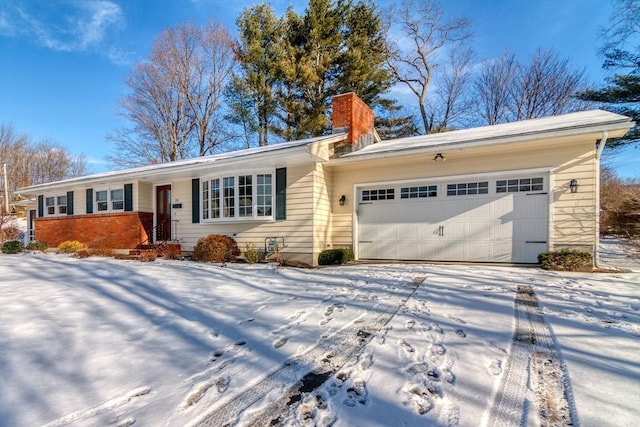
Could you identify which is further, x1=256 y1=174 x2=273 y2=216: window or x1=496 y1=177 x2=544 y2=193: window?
x1=256 y1=174 x2=273 y2=216: window

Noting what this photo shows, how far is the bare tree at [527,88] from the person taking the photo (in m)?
18.8

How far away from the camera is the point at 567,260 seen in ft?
22.7

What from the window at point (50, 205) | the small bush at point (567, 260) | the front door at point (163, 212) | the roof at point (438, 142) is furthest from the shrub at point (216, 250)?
the window at point (50, 205)

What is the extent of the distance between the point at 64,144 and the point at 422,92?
3537 centimetres

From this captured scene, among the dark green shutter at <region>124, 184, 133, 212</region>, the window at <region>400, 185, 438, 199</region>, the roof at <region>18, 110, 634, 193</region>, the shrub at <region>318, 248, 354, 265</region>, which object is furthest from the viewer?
the dark green shutter at <region>124, 184, 133, 212</region>

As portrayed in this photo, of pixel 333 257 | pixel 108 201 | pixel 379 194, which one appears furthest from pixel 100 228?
pixel 379 194

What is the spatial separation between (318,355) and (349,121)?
27.3ft

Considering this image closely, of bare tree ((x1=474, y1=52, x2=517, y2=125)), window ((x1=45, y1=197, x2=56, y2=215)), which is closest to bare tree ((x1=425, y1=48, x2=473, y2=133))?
bare tree ((x1=474, y1=52, x2=517, y2=125))

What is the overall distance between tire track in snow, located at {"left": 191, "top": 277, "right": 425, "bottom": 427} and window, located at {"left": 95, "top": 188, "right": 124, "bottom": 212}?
12.0m

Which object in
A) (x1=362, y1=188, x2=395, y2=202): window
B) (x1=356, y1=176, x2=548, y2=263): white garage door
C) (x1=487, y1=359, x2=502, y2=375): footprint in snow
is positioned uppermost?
(x1=362, y1=188, x2=395, y2=202): window

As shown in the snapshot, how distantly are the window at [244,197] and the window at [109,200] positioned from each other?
4.81m

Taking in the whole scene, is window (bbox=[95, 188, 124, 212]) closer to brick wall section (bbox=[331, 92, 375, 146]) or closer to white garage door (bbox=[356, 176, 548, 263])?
brick wall section (bbox=[331, 92, 375, 146])

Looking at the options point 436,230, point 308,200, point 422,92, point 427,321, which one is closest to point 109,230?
point 308,200

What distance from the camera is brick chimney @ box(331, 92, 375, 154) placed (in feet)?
32.5
